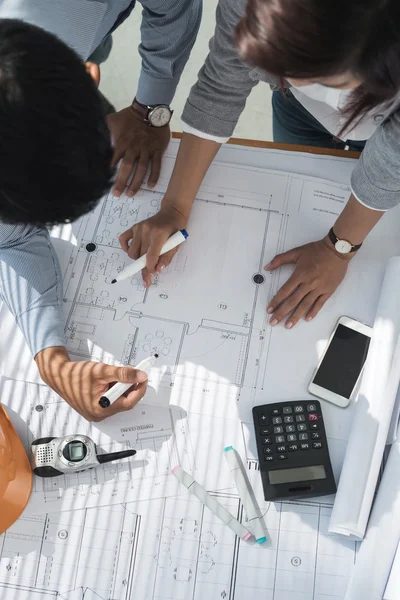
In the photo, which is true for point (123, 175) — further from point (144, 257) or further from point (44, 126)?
point (44, 126)

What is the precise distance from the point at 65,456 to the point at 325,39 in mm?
548

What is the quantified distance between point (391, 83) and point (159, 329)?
445 millimetres

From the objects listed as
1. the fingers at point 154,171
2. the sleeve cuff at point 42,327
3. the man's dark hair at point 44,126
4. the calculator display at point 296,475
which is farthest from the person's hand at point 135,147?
the calculator display at point 296,475

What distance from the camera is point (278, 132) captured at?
1101 millimetres

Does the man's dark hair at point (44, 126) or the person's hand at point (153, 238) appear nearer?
the man's dark hair at point (44, 126)

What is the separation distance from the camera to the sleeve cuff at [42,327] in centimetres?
77

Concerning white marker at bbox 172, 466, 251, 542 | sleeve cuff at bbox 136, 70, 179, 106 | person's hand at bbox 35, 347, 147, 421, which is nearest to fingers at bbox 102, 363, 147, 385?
person's hand at bbox 35, 347, 147, 421

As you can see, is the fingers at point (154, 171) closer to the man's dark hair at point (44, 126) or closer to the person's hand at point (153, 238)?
the person's hand at point (153, 238)

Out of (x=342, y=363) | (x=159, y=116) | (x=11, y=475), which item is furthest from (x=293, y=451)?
(x=159, y=116)

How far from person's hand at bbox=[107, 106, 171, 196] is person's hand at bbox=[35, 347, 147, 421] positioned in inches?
11.4

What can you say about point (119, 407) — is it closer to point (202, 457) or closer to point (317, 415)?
point (202, 457)

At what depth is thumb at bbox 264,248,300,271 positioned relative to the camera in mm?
831

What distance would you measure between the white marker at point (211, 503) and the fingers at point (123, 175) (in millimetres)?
436

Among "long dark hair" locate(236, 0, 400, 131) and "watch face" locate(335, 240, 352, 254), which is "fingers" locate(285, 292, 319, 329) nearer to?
"watch face" locate(335, 240, 352, 254)
